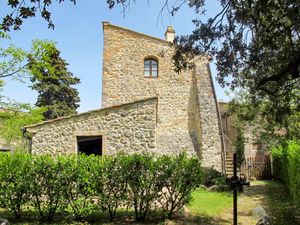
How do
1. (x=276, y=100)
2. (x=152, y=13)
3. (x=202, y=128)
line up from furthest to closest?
Answer: (x=202, y=128)
(x=276, y=100)
(x=152, y=13)

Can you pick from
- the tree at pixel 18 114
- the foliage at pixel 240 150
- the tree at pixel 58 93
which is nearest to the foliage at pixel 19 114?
the tree at pixel 18 114

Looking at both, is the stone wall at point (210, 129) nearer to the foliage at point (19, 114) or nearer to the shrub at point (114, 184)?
the foliage at point (19, 114)

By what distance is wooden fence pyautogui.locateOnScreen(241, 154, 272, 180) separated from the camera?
874 inches

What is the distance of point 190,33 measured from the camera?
8.30 m

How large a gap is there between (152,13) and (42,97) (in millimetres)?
26102

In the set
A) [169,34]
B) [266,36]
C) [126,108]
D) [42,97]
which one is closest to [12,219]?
[126,108]

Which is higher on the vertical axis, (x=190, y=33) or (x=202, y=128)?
(x=190, y=33)

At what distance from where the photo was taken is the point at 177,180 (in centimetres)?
842

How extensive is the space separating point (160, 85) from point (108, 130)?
9.32 meters

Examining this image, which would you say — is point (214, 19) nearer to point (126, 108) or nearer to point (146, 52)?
point (126, 108)

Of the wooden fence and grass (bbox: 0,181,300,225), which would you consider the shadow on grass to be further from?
the wooden fence

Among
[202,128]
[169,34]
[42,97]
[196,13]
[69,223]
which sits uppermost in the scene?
[169,34]

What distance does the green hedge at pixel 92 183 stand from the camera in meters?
8.09

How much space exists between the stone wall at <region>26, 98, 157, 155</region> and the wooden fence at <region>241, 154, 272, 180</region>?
12595 millimetres
